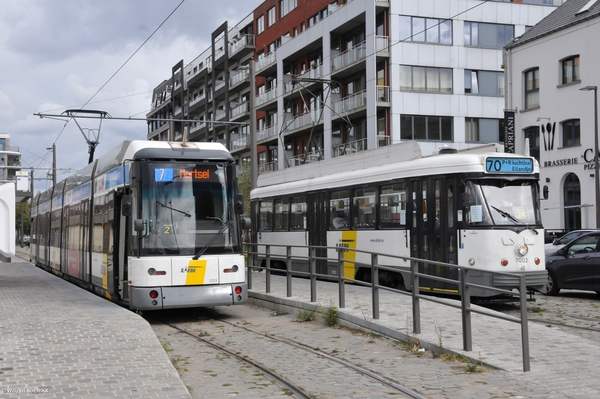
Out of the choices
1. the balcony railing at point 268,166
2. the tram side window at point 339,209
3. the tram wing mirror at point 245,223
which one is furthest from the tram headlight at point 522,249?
the balcony railing at point 268,166

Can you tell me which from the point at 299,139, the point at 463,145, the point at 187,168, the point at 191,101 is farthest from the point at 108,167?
the point at 191,101

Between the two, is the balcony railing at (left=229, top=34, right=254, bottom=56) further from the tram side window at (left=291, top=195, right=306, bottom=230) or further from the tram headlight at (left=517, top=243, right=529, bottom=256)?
the tram headlight at (left=517, top=243, right=529, bottom=256)

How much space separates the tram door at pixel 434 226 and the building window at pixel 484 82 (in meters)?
29.1

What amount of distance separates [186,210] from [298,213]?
8.81 meters

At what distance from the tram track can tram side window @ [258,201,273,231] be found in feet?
35.8

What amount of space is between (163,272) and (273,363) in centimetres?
407

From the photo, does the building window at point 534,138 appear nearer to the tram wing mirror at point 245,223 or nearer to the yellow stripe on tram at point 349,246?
the yellow stripe on tram at point 349,246

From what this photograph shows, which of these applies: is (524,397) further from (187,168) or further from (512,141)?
(512,141)

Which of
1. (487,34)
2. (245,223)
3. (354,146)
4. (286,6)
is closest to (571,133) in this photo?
(487,34)

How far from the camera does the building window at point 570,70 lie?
110 ft

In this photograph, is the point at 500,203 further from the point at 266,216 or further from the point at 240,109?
the point at 240,109

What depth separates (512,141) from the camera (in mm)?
37125

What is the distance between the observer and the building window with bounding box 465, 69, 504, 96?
4294 centimetres

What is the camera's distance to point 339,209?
62.0 ft
